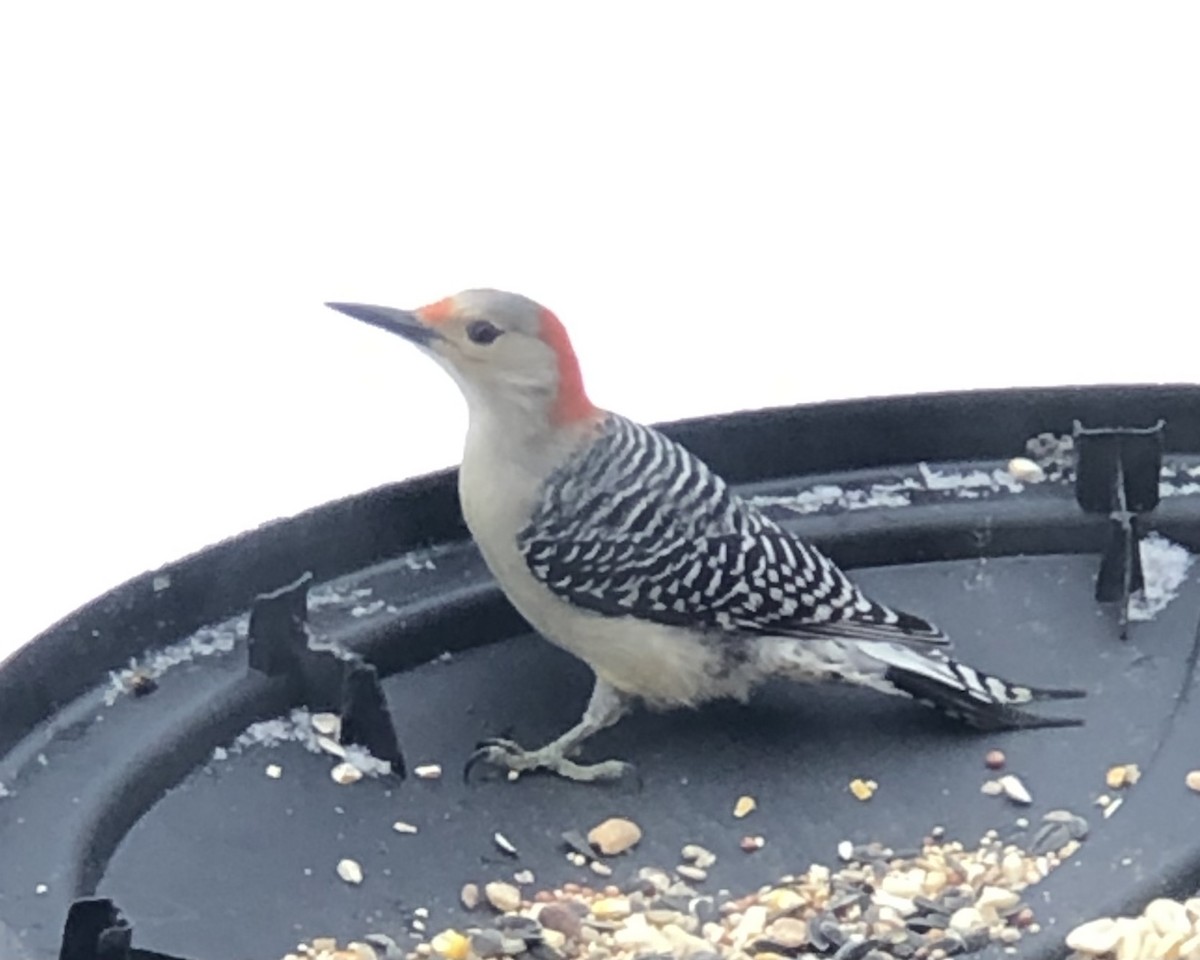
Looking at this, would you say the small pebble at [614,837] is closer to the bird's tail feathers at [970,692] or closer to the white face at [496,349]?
the bird's tail feathers at [970,692]

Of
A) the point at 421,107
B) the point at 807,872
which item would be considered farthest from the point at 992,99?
the point at 807,872

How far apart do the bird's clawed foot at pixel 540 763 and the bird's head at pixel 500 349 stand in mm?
430

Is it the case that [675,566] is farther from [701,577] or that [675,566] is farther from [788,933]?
[788,933]

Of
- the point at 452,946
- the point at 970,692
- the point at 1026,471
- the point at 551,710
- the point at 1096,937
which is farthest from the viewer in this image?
the point at 1026,471

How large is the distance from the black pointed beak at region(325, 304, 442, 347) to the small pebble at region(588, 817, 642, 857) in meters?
0.64

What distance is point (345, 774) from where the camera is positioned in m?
2.59

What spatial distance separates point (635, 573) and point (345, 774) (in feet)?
1.49

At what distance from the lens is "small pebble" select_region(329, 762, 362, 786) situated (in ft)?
8.47

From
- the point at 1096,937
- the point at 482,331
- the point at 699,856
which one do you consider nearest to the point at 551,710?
the point at 699,856

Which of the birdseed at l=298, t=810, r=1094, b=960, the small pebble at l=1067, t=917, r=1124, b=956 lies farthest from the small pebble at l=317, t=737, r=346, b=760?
the small pebble at l=1067, t=917, r=1124, b=956

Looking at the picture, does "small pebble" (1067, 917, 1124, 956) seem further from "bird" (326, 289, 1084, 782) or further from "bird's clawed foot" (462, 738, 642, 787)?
"bird's clawed foot" (462, 738, 642, 787)

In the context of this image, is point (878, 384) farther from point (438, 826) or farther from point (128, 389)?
point (438, 826)

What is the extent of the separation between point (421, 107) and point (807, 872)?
2.49 m

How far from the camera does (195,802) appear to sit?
246 centimetres
